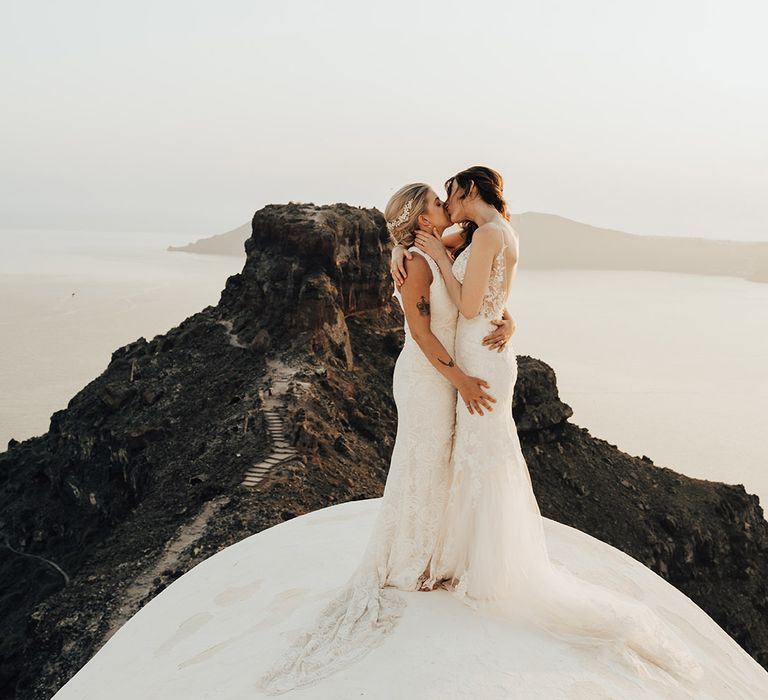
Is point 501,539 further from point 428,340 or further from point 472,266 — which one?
point 472,266

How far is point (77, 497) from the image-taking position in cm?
2598

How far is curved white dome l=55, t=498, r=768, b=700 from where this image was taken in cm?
541

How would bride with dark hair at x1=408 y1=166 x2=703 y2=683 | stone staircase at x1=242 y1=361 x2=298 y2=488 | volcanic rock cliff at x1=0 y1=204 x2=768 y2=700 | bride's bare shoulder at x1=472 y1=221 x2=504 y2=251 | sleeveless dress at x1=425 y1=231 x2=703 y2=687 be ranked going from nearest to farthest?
bride's bare shoulder at x1=472 y1=221 x2=504 y2=251 → bride with dark hair at x1=408 y1=166 x2=703 y2=683 → sleeveless dress at x1=425 y1=231 x2=703 y2=687 → volcanic rock cliff at x1=0 y1=204 x2=768 y2=700 → stone staircase at x1=242 y1=361 x2=298 y2=488

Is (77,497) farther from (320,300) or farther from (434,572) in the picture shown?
(434,572)

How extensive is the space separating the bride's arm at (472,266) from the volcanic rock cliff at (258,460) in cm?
1266

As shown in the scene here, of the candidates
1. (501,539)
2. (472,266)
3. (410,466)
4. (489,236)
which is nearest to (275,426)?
(410,466)

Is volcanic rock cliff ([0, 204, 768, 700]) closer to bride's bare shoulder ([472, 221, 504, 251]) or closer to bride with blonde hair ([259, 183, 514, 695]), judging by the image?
bride with blonde hair ([259, 183, 514, 695])

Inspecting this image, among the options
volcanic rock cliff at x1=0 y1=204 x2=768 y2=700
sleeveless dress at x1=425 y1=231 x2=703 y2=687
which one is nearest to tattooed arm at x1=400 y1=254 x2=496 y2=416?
sleeveless dress at x1=425 y1=231 x2=703 y2=687

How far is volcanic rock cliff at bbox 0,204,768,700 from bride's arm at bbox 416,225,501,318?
12.7 m

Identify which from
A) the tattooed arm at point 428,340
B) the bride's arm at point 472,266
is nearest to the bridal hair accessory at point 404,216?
the bride's arm at point 472,266

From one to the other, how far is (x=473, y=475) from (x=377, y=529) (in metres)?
1.00

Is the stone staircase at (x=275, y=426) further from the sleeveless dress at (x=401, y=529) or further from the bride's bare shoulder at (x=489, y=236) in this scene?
the bride's bare shoulder at (x=489, y=236)

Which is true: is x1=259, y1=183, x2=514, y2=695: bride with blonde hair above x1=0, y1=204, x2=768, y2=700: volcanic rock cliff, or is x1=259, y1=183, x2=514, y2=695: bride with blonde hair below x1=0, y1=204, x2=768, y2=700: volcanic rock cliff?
above

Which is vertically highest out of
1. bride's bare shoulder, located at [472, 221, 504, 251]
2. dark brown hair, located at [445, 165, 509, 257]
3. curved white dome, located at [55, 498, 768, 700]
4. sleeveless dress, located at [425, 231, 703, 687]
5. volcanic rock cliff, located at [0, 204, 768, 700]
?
dark brown hair, located at [445, 165, 509, 257]
